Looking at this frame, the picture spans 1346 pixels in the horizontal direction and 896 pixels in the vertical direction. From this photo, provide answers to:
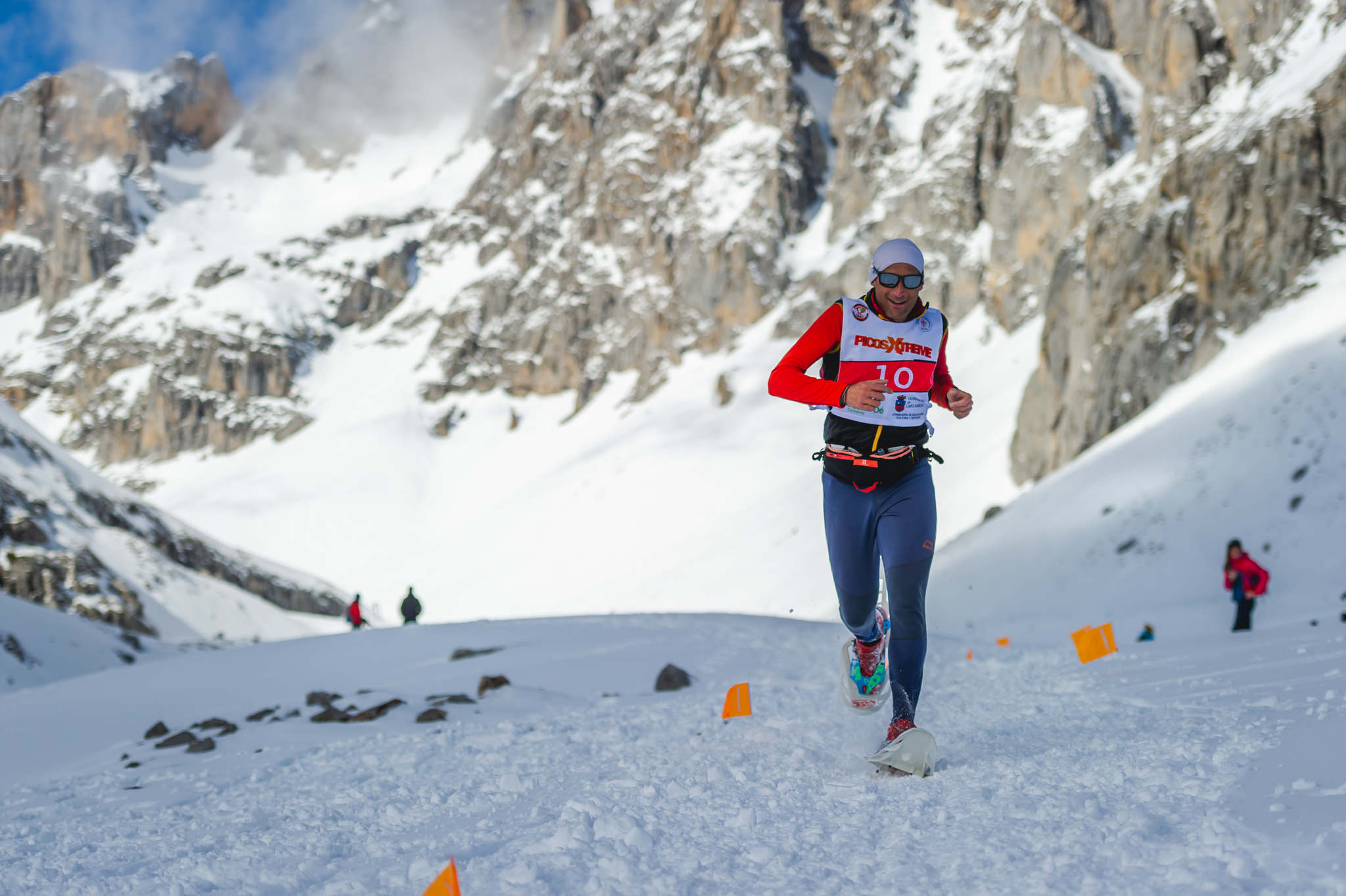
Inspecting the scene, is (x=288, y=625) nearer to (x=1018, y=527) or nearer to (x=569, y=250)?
(x=1018, y=527)

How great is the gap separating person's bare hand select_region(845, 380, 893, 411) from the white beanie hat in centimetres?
56

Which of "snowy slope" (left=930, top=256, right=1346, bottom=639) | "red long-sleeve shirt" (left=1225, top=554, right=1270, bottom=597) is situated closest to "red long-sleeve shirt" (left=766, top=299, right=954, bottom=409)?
"snowy slope" (left=930, top=256, right=1346, bottom=639)

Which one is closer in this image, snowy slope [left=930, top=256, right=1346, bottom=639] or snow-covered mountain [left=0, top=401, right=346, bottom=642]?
snowy slope [left=930, top=256, right=1346, bottom=639]

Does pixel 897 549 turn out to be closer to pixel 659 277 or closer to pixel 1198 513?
pixel 1198 513

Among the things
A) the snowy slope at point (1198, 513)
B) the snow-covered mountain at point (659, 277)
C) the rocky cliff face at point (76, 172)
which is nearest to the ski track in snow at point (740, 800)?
the snowy slope at point (1198, 513)

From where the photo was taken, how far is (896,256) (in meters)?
4.69

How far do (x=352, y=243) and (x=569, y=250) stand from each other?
186 feet

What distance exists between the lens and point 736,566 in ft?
149

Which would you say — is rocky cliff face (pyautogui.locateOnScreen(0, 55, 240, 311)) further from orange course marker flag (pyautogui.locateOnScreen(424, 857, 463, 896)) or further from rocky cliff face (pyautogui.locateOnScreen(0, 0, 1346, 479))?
orange course marker flag (pyautogui.locateOnScreen(424, 857, 463, 896))

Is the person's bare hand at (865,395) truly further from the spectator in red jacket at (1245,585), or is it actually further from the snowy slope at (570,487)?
the snowy slope at (570,487)

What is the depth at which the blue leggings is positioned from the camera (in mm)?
4645

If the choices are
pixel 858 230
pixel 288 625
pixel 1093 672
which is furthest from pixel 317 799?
pixel 858 230

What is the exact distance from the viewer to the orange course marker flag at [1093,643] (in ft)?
26.8

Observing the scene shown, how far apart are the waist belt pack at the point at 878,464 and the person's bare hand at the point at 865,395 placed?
0.30 m
